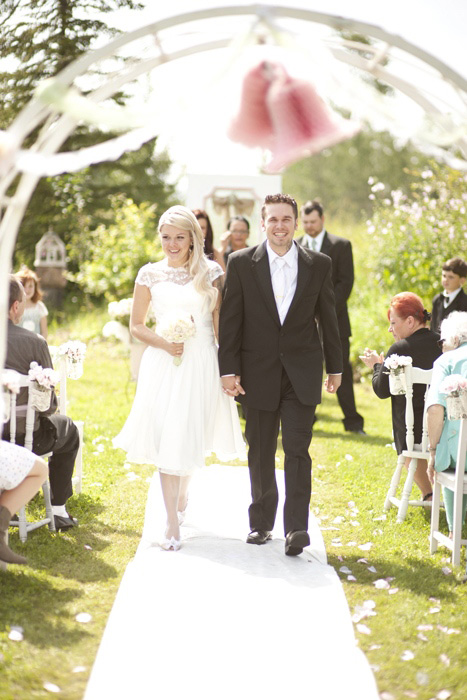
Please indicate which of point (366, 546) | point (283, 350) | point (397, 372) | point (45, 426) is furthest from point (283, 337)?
point (45, 426)

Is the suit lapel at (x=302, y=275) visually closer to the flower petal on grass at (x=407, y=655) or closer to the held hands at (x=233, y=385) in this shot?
the held hands at (x=233, y=385)

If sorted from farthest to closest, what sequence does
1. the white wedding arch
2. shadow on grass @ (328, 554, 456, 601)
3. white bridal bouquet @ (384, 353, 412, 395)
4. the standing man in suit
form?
the standing man in suit
white bridal bouquet @ (384, 353, 412, 395)
shadow on grass @ (328, 554, 456, 601)
the white wedding arch

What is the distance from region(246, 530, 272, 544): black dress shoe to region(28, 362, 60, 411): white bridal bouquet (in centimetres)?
144

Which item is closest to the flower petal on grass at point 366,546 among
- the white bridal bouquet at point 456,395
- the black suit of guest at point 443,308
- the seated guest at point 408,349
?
the seated guest at point 408,349

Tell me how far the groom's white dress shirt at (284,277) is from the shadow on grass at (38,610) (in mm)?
1944

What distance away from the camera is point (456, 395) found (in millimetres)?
4477

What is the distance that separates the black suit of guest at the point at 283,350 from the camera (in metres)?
4.87

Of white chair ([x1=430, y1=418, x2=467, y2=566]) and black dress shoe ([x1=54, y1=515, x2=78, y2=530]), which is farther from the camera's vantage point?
black dress shoe ([x1=54, y1=515, x2=78, y2=530])

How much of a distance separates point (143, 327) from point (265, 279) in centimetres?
79

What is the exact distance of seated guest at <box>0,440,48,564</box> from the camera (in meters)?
4.20

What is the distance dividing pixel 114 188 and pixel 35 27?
20.5ft

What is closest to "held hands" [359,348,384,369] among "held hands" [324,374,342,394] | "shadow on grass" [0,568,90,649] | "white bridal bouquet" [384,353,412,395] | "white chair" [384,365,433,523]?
"white bridal bouquet" [384,353,412,395]

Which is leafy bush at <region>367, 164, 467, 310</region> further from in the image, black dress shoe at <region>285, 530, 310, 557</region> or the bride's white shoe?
the bride's white shoe

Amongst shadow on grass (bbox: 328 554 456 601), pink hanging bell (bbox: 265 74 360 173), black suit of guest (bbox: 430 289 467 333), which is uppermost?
pink hanging bell (bbox: 265 74 360 173)
